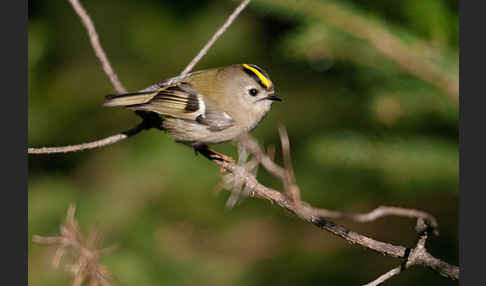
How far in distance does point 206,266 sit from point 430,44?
1.50m

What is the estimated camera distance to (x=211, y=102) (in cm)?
212

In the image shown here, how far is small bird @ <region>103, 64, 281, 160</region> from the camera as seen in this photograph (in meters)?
1.98

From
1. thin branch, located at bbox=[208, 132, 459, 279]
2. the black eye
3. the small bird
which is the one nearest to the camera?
thin branch, located at bbox=[208, 132, 459, 279]

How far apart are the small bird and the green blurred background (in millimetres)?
180

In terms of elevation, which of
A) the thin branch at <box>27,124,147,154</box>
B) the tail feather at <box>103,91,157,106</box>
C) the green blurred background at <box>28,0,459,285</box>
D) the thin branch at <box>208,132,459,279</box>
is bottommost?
the green blurred background at <box>28,0,459,285</box>

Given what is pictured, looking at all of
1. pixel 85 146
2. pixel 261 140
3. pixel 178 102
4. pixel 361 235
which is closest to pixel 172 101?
pixel 178 102

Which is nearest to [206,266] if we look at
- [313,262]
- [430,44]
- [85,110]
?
[313,262]

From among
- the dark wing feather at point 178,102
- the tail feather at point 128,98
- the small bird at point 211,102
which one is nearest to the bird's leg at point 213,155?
the small bird at point 211,102

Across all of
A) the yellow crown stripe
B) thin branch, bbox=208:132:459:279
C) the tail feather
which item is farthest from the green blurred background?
thin branch, bbox=208:132:459:279

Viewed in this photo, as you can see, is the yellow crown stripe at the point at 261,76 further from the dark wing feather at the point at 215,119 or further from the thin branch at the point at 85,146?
the thin branch at the point at 85,146

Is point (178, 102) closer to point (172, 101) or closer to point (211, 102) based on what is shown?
point (172, 101)

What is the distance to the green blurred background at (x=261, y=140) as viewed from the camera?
5.63 ft

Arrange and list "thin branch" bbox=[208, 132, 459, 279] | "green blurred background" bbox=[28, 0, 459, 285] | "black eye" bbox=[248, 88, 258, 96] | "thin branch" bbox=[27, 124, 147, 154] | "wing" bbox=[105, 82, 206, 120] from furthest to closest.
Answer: "black eye" bbox=[248, 88, 258, 96] < "wing" bbox=[105, 82, 206, 120] < "green blurred background" bbox=[28, 0, 459, 285] < "thin branch" bbox=[27, 124, 147, 154] < "thin branch" bbox=[208, 132, 459, 279]

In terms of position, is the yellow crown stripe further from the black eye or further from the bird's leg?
the bird's leg
